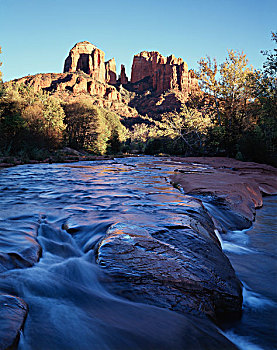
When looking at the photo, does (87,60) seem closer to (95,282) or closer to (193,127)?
(193,127)

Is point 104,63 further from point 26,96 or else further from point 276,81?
point 276,81

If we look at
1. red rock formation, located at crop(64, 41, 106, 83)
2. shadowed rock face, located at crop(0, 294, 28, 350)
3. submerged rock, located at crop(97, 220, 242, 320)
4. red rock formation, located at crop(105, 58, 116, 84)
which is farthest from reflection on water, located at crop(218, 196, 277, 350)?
red rock formation, located at crop(105, 58, 116, 84)

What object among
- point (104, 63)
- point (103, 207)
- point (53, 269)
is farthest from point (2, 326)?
point (104, 63)

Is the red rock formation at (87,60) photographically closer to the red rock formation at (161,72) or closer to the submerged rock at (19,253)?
the red rock formation at (161,72)

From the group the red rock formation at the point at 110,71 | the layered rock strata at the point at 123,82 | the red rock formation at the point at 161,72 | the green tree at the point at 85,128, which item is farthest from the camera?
the red rock formation at the point at 110,71

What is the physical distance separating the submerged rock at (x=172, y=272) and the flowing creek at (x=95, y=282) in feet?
0.22

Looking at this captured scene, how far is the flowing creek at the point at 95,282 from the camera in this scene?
3.99 feet

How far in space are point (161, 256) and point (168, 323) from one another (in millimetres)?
515

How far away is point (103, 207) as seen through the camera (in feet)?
11.7

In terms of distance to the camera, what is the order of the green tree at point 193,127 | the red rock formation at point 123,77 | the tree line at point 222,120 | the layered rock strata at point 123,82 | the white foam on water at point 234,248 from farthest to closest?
the red rock formation at point 123,77 → the layered rock strata at point 123,82 → the green tree at point 193,127 → the tree line at point 222,120 → the white foam on water at point 234,248

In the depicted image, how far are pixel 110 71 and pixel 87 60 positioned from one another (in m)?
15.5

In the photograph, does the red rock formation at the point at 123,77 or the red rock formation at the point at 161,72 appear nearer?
the red rock formation at the point at 161,72

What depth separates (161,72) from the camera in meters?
124

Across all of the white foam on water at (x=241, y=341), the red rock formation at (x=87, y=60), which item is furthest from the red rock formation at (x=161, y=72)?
the white foam on water at (x=241, y=341)
